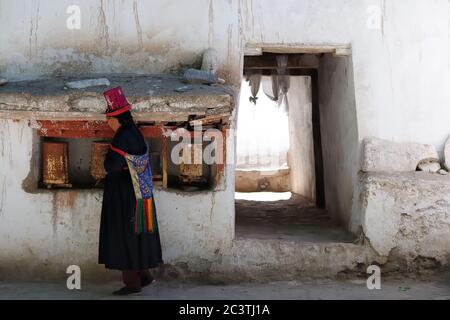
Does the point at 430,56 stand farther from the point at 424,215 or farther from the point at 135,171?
the point at 135,171

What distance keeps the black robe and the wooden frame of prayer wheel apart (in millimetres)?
1035

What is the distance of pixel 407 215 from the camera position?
6.09 m

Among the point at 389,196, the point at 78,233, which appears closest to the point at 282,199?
the point at 389,196

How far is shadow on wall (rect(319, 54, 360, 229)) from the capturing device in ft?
21.1

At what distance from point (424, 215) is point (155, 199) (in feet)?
8.61

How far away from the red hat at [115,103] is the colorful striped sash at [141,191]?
294 millimetres

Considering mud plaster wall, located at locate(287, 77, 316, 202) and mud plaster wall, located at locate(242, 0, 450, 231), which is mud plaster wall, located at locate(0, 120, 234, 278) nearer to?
mud plaster wall, located at locate(242, 0, 450, 231)

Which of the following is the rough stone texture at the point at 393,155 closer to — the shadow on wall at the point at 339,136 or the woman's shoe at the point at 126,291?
the shadow on wall at the point at 339,136

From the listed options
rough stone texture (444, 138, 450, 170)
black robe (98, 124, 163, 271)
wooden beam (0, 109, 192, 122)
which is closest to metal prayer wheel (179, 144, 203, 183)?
wooden beam (0, 109, 192, 122)

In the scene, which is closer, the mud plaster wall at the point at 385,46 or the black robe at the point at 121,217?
the black robe at the point at 121,217

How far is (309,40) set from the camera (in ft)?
20.4

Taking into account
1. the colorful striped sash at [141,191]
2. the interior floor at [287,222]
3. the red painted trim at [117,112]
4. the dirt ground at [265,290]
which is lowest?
the dirt ground at [265,290]

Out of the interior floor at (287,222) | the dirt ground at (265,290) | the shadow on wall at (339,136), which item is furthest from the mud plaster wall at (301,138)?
the dirt ground at (265,290)

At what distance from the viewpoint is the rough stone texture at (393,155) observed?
6.16m
